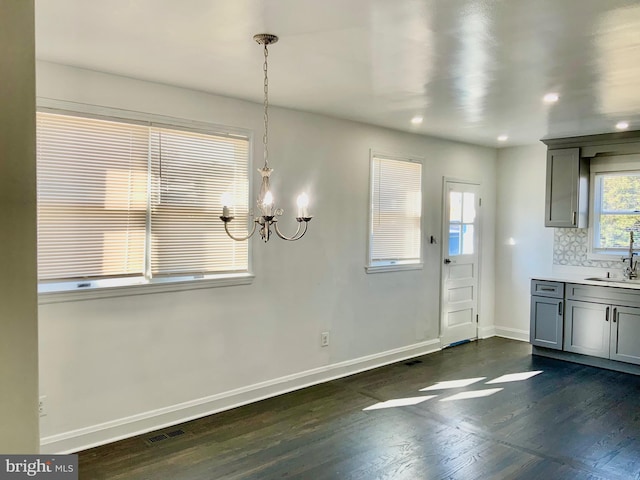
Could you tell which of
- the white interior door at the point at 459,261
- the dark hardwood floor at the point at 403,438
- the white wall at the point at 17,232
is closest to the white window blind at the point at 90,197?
the dark hardwood floor at the point at 403,438

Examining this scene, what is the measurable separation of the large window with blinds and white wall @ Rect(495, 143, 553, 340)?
155 inches

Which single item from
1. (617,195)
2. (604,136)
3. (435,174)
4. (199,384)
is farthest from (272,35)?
(617,195)

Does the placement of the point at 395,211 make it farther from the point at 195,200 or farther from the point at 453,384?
the point at 195,200

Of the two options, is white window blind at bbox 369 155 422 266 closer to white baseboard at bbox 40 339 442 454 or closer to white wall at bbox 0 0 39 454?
white baseboard at bbox 40 339 442 454

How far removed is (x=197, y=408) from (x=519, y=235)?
15.1 feet

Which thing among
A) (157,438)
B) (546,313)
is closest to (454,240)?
(546,313)

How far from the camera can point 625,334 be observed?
4902mm

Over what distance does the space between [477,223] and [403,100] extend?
2926 millimetres

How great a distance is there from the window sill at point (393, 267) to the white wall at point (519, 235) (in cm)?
166

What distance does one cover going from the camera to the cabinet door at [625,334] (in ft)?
15.9

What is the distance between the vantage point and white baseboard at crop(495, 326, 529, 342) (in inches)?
245

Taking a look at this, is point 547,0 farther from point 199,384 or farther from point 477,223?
point 477,223

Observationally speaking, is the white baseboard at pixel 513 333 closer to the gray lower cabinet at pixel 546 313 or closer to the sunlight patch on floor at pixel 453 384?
the gray lower cabinet at pixel 546 313

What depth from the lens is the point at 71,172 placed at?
305 cm
